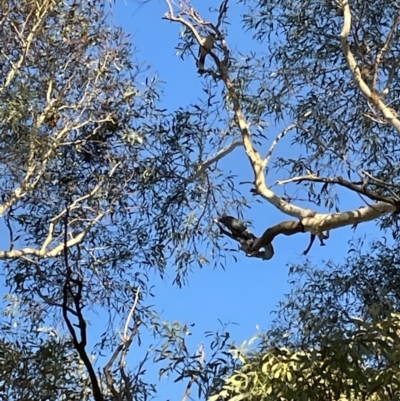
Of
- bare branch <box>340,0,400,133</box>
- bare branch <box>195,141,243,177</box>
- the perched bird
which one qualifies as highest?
the perched bird

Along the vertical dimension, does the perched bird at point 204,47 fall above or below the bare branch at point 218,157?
above

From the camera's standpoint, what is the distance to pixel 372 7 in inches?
167

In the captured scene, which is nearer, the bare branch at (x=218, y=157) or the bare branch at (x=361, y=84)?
the bare branch at (x=361, y=84)

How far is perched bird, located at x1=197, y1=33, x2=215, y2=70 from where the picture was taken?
4094 mm

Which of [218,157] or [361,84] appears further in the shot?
[218,157]

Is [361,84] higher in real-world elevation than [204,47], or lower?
lower

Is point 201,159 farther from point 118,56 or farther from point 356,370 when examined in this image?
point 356,370

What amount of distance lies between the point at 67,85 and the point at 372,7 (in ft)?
6.09

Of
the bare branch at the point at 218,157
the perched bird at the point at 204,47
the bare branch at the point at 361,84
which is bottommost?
the bare branch at the point at 361,84

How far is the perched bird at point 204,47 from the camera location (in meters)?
4.09

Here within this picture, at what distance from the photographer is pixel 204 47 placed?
161 inches

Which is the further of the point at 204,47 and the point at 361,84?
the point at 204,47

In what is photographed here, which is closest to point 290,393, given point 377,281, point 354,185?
point 354,185

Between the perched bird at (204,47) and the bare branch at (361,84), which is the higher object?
the perched bird at (204,47)
